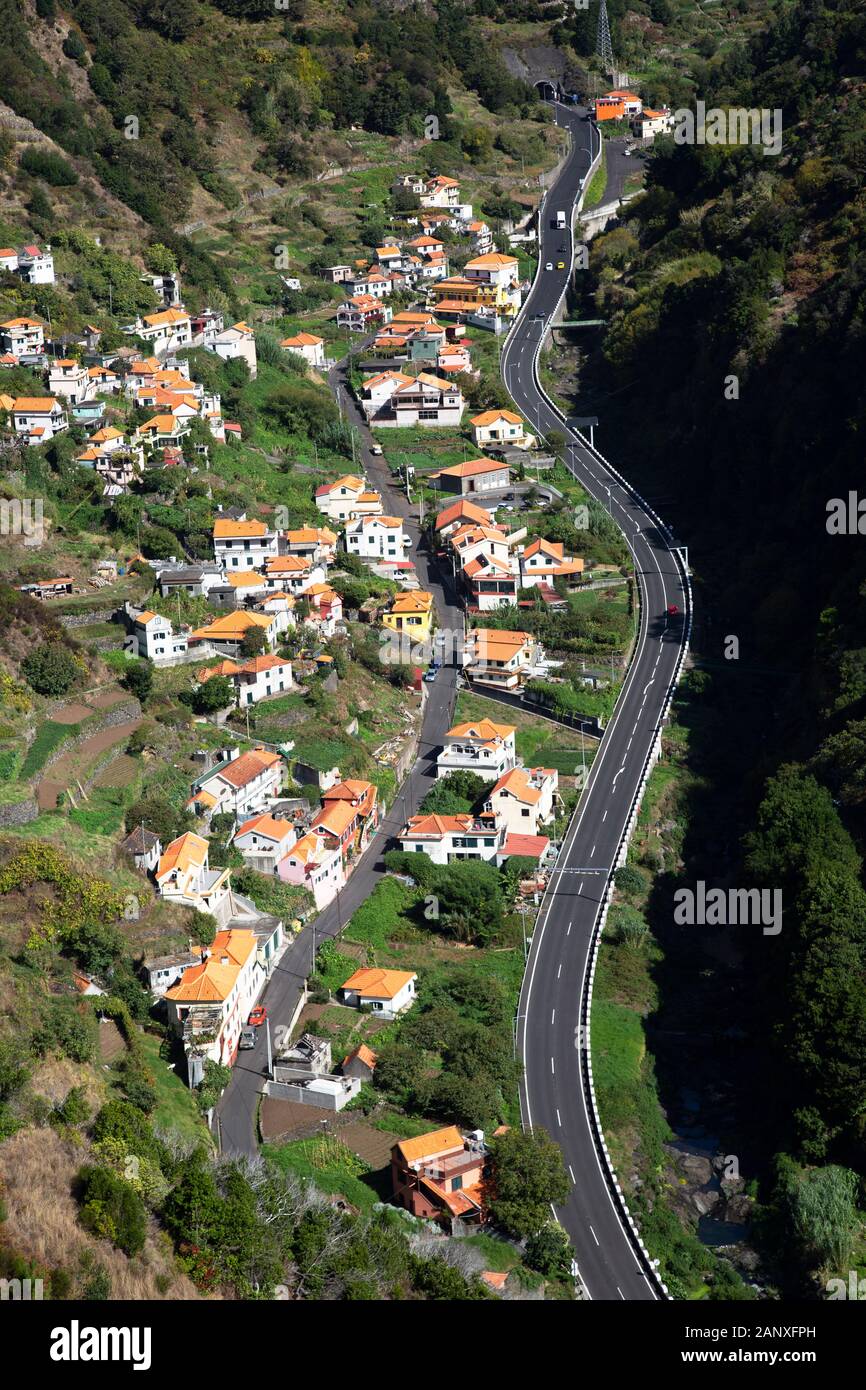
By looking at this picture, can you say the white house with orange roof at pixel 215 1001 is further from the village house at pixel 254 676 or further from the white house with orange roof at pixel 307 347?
the white house with orange roof at pixel 307 347

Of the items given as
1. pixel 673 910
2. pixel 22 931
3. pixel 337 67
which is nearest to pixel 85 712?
pixel 22 931

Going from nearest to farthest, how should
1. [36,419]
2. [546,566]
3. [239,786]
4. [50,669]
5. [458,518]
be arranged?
[239,786] → [50,669] → [546,566] → [36,419] → [458,518]

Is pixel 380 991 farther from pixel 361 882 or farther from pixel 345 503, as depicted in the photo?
pixel 345 503

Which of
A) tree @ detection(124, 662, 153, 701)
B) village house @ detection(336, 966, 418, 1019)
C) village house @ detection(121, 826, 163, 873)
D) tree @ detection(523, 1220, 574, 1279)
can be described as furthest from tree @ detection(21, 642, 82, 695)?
tree @ detection(523, 1220, 574, 1279)

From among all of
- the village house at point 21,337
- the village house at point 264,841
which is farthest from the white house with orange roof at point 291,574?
the village house at point 21,337

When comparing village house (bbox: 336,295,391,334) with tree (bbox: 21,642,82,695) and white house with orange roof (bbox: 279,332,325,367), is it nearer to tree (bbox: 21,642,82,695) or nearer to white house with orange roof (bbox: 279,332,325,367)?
white house with orange roof (bbox: 279,332,325,367)

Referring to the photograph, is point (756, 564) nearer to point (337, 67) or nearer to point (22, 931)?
point (22, 931)

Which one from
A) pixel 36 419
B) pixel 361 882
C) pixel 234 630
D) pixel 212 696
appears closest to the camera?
pixel 361 882

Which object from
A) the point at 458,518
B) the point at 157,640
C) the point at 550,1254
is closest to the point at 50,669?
the point at 157,640
